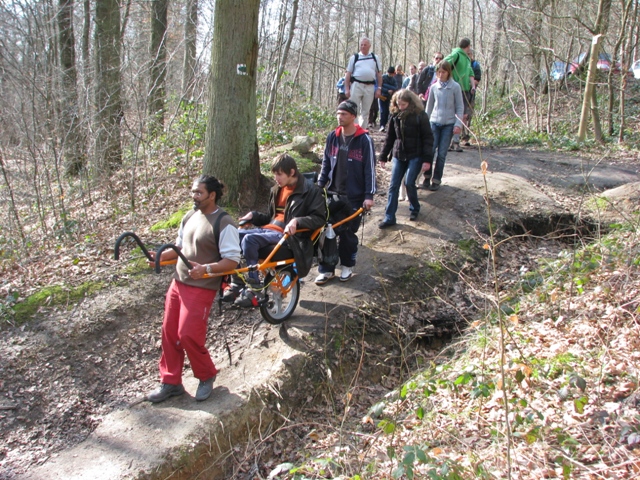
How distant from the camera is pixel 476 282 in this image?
6742 mm

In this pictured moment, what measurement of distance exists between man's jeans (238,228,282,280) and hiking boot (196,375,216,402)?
1.11 m

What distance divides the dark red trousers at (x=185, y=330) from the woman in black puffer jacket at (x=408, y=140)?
13.7 feet

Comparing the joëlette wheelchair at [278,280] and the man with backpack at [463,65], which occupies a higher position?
the man with backpack at [463,65]

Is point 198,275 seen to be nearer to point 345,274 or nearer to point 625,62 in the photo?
point 345,274

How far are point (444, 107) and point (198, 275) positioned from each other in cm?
609

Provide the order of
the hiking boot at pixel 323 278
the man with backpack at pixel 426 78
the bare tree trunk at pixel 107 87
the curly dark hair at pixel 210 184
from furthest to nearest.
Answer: the man with backpack at pixel 426 78, the bare tree trunk at pixel 107 87, the hiking boot at pixel 323 278, the curly dark hair at pixel 210 184

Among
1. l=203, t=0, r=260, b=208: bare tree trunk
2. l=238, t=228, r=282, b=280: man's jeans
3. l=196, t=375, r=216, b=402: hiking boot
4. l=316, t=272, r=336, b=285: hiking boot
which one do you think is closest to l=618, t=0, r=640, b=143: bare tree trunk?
l=203, t=0, r=260, b=208: bare tree trunk

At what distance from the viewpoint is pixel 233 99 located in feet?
23.9

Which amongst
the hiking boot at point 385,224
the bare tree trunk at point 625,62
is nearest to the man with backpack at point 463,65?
the hiking boot at point 385,224

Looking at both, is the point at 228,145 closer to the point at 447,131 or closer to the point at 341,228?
the point at 341,228

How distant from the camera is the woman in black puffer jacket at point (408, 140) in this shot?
7.14 metres

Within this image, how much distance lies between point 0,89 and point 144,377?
676 cm

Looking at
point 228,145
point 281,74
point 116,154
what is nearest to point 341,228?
point 228,145

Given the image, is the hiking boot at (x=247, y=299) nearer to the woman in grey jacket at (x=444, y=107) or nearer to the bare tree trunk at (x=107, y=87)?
the woman in grey jacket at (x=444, y=107)
